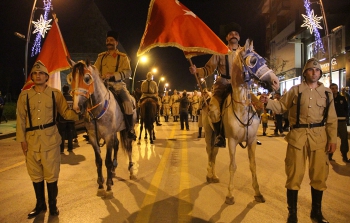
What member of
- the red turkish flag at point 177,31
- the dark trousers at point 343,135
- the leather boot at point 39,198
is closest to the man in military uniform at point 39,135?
the leather boot at point 39,198

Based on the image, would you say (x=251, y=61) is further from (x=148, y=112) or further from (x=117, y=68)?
(x=148, y=112)

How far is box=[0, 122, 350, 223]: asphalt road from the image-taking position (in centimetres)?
487

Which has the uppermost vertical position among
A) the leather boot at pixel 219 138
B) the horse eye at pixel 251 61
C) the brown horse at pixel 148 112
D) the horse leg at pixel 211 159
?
the horse eye at pixel 251 61

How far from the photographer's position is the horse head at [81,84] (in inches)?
208

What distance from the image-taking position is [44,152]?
4.85 m

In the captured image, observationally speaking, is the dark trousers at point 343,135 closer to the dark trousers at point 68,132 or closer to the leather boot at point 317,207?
the leather boot at point 317,207

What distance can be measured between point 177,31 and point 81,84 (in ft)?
7.02

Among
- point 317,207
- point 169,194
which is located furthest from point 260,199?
point 169,194

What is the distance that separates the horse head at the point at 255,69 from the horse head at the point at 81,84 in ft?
9.00

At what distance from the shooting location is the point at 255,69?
514 centimetres

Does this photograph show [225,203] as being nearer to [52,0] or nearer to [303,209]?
[303,209]

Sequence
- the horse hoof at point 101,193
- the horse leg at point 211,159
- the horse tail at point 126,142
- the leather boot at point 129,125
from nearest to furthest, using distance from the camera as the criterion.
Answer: the horse hoof at point 101,193 < the horse leg at point 211,159 < the leather boot at point 129,125 < the horse tail at point 126,142

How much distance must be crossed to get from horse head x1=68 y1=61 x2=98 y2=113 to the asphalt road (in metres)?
1.81

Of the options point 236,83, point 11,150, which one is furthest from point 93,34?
point 236,83
